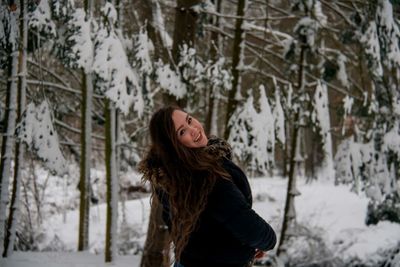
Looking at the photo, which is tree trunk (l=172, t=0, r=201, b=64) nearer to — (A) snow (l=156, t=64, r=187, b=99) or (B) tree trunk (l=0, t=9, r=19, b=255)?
(A) snow (l=156, t=64, r=187, b=99)

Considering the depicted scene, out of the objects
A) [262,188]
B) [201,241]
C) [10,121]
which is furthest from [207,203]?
[262,188]

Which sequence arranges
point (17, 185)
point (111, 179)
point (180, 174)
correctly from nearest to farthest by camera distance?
point (180, 174), point (17, 185), point (111, 179)

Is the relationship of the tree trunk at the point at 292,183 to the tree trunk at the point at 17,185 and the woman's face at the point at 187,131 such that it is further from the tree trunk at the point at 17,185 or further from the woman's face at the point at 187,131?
the woman's face at the point at 187,131

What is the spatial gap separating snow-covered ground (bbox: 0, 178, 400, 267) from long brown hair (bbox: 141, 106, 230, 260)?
15.2 ft

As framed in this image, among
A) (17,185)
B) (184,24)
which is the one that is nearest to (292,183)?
(184,24)

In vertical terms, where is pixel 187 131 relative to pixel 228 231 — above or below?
above

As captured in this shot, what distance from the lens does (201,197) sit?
2137 millimetres

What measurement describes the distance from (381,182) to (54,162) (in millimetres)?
5136

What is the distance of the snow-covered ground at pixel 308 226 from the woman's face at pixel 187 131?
15.5 feet

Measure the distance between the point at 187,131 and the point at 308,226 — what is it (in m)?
10.2

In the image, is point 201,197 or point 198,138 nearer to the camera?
point 201,197

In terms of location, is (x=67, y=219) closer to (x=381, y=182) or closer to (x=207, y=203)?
(x=381, y=182)

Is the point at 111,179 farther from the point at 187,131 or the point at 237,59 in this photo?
the point at 187,131

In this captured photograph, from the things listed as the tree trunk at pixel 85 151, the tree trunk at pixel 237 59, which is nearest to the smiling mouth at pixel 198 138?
the tree trunk at pixel 85 151
